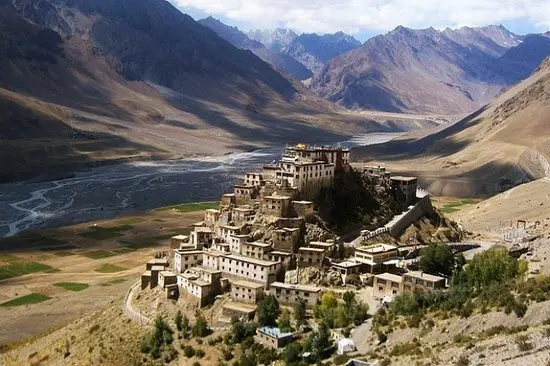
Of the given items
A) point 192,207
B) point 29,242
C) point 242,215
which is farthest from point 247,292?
point 192,207

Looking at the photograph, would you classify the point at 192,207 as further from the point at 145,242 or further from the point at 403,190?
the point at 403,190

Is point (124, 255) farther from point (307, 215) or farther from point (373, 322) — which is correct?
point (373, 322)

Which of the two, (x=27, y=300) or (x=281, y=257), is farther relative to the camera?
(x=27, y=300)

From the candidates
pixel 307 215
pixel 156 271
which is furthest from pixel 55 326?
pixel 307 215

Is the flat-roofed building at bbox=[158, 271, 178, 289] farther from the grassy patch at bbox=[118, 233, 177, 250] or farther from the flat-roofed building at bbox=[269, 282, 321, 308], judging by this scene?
the grassy patch at bbox=[118, 233, 177, 250]

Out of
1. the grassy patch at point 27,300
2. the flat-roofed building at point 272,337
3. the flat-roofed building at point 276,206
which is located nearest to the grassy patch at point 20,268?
the grassy patch at point 27,300

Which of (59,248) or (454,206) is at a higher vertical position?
(454,206)

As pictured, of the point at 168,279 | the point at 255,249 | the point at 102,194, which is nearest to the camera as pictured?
the point at 255,249
